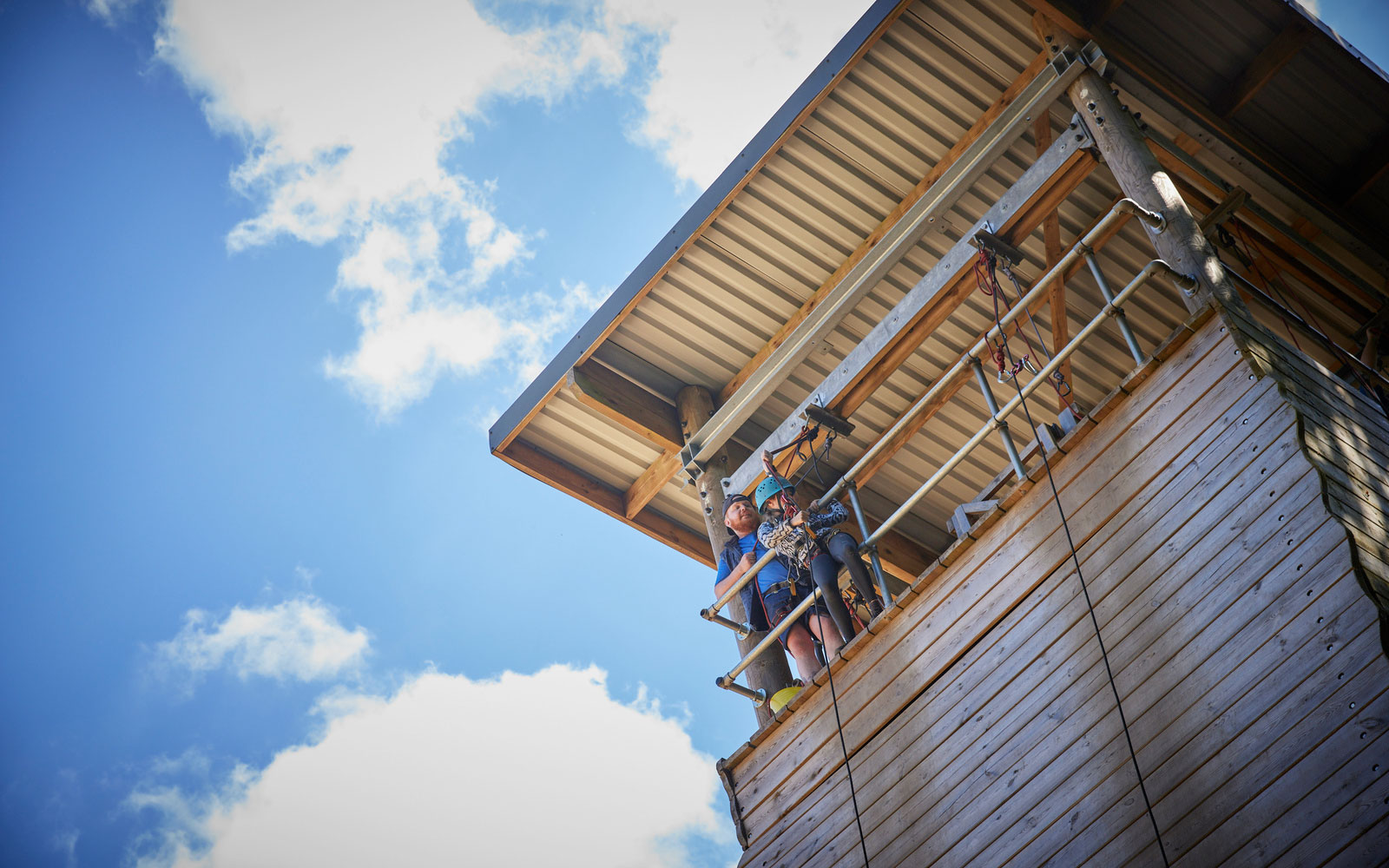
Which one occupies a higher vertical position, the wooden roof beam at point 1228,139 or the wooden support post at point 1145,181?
the wooden roof beam at point 1228,139

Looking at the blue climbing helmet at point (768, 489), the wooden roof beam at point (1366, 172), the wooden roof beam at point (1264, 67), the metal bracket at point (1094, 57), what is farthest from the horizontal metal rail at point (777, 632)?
the wooden roof beam at point (1366, 172)

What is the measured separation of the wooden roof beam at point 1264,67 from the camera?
8.66 metres

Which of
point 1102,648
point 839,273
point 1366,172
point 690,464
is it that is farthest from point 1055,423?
point 1102,648

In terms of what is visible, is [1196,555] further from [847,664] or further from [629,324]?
[629,324]

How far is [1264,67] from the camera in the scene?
890cm

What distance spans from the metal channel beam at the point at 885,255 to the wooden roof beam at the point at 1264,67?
1531 mm

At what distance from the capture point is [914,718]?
6.74 metres

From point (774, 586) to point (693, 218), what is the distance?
10.6 ft

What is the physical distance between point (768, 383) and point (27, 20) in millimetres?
78565

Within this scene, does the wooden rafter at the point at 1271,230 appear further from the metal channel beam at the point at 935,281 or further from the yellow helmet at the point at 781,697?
the yellow helmet at the point at 781,697

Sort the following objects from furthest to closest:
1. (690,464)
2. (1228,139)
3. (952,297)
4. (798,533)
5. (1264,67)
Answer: (690,464) < (1228,139) < (1264,67) < (952,297) < (798,533)

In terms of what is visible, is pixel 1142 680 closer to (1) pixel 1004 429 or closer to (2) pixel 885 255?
(1) pixel 1004 429

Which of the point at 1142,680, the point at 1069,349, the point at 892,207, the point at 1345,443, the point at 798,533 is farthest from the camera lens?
the point at 892,207

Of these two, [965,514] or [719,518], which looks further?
[719,518]
